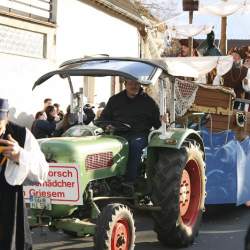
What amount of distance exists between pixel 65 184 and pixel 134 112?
1341mm

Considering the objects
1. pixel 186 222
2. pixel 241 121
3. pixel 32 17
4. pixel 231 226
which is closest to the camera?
pixel 186 222

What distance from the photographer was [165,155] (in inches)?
256

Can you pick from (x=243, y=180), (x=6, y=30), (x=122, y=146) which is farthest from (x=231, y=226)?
(x=6, y=30)

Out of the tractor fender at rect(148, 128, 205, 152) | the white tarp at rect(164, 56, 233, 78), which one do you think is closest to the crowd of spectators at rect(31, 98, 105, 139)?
the tractor fender at rect(148, 128, 205, 152)

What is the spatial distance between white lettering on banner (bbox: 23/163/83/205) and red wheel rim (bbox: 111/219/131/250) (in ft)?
1.30

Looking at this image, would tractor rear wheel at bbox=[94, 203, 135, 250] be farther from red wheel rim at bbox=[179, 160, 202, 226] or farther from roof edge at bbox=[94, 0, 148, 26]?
roof edge at bbox=[94, 0, 148, 26]

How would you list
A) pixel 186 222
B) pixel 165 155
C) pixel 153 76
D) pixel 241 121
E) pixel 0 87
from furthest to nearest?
pixel 0 87
pixel 241 121
pixel 186 222
pixel 165 155
pixel 153 76

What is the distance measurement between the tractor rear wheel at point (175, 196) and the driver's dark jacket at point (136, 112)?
1.08ft

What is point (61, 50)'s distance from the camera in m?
16.6

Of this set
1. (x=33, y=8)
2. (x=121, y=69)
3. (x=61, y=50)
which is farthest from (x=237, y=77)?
(x=61, y=50)

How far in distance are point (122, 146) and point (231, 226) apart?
2319 millimetres

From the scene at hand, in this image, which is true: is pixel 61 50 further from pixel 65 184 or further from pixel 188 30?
pixel 65 184

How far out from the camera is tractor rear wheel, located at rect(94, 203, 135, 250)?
5.34 metres

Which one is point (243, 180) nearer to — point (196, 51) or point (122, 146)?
point (122, 146)
